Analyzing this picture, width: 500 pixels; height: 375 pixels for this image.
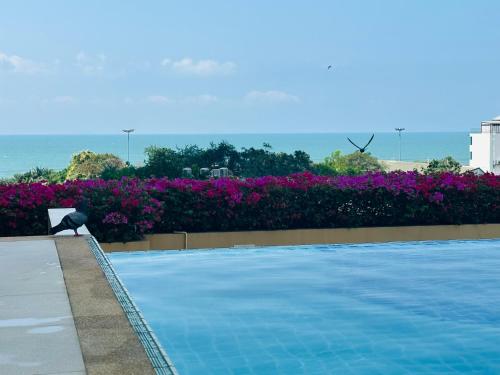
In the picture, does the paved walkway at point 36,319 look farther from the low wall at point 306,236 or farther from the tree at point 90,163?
the tree at point 90,163

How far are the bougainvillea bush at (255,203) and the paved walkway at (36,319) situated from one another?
270 cm

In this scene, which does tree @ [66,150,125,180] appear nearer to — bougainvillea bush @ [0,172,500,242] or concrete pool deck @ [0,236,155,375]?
bougainvillea bush @ [0,172,500,242]

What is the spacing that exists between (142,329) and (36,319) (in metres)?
0.79

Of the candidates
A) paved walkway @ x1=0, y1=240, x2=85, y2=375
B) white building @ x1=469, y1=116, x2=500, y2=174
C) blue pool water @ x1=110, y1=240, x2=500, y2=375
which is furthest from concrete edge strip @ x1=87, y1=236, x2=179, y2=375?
white building @ x1=469, y1=116, x2=500, y2=174

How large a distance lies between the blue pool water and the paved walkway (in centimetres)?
96

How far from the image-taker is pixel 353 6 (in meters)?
85.1

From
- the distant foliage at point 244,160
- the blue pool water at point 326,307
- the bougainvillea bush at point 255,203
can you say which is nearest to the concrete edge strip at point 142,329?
the blue pool water at point 326,307

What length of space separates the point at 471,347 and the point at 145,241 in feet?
17.2

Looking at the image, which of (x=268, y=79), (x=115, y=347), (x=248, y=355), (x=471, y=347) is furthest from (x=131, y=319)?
(x=268, y=79)

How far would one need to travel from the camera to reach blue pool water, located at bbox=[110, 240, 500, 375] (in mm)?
5793

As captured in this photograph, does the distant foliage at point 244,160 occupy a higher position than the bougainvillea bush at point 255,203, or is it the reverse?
the distant foliage at point 244,160

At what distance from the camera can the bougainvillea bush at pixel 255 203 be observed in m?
10.2

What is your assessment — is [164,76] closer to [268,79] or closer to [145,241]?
[268,79]

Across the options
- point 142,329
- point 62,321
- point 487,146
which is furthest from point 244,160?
point 487,146
